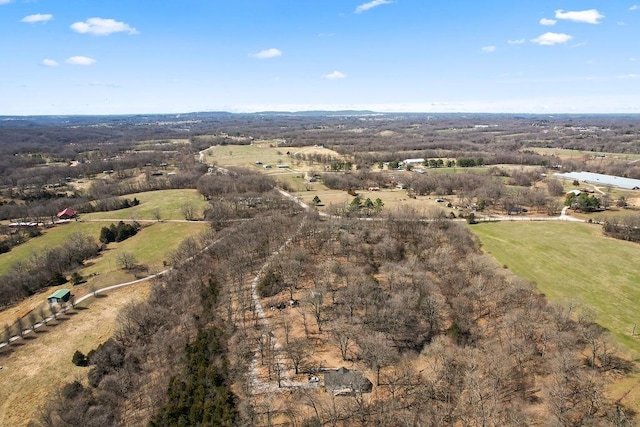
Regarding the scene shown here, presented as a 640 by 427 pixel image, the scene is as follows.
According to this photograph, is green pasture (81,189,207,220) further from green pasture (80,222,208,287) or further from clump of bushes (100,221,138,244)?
clump of bushes (100,221,138,244)

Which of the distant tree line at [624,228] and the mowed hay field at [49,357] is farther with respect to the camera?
the distant tree line at [624,228]

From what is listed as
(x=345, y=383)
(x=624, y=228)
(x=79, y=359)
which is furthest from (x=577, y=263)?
(x=79, y=359)

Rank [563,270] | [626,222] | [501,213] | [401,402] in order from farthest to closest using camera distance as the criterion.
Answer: [501,213], [626,222], [563,270], [401,402]

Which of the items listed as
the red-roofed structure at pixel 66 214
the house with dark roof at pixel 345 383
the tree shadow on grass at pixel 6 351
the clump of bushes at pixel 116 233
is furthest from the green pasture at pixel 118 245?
the house with dark roof at pixel 345 383

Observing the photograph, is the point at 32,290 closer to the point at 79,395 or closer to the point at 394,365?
the point at 79,395

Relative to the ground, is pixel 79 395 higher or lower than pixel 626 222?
lower

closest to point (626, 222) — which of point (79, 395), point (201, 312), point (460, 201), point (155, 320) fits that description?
point (460, 201)

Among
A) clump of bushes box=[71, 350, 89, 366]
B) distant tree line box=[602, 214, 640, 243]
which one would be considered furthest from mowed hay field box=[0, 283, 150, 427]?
distant tree line box=[602, 214, 640, 243]

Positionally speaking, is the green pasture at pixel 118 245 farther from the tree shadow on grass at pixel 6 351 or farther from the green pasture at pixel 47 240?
the tree shadow on grass at pixel 6 351
